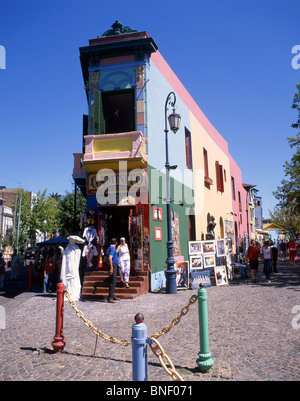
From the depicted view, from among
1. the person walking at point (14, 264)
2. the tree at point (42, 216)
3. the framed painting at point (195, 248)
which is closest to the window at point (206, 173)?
the framed painting at point (195, 248)

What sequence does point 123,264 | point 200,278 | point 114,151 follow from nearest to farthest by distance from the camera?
point 123,264 < point 114,151 < point 200,278

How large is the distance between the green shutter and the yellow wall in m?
6.56

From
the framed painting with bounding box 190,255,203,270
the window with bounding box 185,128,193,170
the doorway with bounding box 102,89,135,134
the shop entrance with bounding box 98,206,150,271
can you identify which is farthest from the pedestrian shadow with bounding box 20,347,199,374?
the window with bounding box 185,128,193,170

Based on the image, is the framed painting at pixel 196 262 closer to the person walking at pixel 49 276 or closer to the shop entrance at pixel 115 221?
the shop entrance at pixel 115 221

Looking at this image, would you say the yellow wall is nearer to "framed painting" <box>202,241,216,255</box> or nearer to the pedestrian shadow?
"framed painting" <box>202,241,216,255</box>

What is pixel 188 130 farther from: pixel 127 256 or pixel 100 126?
Answer: pixel 127 256

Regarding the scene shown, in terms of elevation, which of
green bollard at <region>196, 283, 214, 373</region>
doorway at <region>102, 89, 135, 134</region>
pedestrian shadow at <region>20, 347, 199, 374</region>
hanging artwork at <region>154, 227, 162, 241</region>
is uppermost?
doorway at <region>102, 89, 135, 134</region>

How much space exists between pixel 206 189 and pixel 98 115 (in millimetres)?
8696

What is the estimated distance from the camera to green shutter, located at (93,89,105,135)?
1123 cm

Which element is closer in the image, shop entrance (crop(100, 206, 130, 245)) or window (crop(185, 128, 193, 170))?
shop entrance (crop(100, 206, 130, 245))

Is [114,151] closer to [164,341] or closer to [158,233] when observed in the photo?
[158,233]

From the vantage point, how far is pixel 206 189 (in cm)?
1781

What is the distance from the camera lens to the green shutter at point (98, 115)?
11234 millimetres

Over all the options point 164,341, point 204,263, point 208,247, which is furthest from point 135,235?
point 164,341
